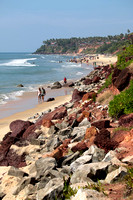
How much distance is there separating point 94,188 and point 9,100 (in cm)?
1963

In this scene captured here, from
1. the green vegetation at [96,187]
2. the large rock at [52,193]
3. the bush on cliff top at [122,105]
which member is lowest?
the large rock at [52,193]

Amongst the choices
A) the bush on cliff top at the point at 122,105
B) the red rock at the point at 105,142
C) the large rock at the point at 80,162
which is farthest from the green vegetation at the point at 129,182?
the bush on cliff top at the point at 122,105

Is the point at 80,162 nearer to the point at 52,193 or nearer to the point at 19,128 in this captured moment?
the point at 52,193

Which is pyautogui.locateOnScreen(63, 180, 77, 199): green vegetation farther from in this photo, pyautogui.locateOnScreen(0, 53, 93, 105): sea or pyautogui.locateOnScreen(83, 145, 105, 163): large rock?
pyautogui.locateOnScreen(0, 53, 93, 105): sea

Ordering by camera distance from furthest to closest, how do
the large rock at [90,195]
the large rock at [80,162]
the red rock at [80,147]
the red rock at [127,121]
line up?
the red rock at [127,121] → the red rock at [80,147] → the large rock at [80,162] → the large rock at [90,195]

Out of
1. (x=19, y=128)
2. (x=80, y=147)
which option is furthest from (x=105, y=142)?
(x=19, y=128)

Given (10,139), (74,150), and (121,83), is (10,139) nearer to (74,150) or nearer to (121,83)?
(74,150)

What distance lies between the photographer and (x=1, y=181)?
6.83m

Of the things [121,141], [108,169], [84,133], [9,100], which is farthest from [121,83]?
[9,100]

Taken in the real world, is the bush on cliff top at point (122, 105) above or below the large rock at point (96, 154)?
above

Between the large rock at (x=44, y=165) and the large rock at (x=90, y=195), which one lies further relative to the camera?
the large rock at (x=44, y=165)

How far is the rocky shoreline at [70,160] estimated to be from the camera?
4633 mm

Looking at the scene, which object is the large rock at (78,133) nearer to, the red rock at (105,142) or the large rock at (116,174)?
the red rock at (105,142)

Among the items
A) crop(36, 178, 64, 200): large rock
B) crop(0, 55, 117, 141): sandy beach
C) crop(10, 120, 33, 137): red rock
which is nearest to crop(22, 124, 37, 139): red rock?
crop(10, 120, 33, 137): red rock
